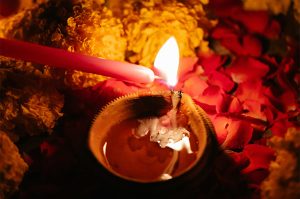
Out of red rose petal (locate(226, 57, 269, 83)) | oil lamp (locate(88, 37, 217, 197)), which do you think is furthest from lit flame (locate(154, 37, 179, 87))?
red rose petal (locate(226, 57, 269, 83))

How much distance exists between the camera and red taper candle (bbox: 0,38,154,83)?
4.77 feet

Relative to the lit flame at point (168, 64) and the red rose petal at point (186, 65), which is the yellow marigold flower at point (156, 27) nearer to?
the red rose petal at point (186, 65)

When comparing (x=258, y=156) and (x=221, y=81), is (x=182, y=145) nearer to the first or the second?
(x=258, y=156)

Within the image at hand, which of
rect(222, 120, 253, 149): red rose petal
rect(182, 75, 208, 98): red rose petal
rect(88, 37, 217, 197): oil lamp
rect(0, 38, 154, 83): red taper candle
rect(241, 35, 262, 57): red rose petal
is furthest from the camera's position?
rect(241, 35, 262, 57): red rose petal

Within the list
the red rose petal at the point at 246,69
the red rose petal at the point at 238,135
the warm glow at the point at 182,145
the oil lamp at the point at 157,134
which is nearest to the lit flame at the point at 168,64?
the oil lamp at the point at 157,134

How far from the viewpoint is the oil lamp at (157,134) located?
4.36 feet

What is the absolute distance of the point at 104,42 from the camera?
5.69 feet

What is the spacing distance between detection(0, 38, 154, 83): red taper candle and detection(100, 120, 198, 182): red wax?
18 centimetres

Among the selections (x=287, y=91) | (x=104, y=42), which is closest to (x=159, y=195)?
(x=104, y=42)

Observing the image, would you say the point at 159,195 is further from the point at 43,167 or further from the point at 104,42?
the point at 104,42

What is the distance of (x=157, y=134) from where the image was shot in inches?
57.4

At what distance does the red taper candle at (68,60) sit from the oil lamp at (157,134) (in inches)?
2.9

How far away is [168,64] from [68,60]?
1.16 ft

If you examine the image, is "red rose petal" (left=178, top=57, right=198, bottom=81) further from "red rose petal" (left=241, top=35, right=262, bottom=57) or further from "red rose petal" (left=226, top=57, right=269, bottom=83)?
"red rose petal" (left=241, top=35, right=262, bottom=57)
